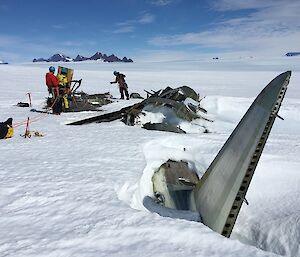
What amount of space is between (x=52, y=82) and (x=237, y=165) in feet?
35.6

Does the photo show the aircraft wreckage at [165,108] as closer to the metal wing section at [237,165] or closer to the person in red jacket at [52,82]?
the person in red jacket at [52,82]

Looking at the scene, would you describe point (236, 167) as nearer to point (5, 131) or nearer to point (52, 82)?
point (5, 131)

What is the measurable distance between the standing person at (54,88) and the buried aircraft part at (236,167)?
10069 mm

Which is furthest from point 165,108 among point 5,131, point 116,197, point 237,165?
point 237,165

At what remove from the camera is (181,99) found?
13.5 m

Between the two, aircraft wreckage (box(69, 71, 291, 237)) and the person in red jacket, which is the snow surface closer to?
aircraft wreckage (box(69, 71, 291, 237))

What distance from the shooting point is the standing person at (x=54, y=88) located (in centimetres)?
1398

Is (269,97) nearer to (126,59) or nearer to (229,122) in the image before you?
(229,122)

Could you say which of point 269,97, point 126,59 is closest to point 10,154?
point 269,97

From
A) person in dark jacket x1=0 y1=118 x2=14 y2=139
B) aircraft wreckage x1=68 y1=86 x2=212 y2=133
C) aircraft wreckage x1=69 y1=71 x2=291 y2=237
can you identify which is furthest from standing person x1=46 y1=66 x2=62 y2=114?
aircraft wreckage x1=69 y1=71 x2=291 y2=237

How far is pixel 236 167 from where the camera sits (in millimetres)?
4820

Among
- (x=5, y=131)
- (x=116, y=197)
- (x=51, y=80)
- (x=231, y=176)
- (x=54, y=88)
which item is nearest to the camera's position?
(x=231, y=176)

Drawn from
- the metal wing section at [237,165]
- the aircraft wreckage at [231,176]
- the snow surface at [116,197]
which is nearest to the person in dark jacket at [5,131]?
the snow surface at [116,197]

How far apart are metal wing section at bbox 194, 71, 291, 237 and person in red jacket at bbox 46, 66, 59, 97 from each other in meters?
10.2
